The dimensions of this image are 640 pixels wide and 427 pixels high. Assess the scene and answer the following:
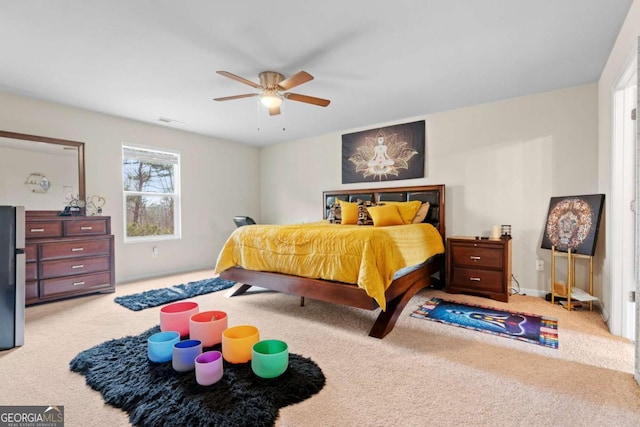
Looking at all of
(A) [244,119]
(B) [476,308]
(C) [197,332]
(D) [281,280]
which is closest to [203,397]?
(C) [197,332]

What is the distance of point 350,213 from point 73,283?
3526 mm

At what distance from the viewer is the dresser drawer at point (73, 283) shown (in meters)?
3.27

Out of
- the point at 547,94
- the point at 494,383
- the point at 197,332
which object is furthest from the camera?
the point at 547,94

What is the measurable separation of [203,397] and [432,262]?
295 centimetres

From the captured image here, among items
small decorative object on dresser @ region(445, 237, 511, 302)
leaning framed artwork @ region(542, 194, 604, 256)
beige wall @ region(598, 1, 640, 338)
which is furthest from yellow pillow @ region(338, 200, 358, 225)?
beige wall @ region(598, 1, 640, 338)

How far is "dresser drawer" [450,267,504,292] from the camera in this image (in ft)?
10.7

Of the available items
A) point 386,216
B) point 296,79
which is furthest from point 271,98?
point 386,216

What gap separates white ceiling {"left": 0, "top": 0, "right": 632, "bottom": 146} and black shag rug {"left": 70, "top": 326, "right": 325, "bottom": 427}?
2335 millimetres

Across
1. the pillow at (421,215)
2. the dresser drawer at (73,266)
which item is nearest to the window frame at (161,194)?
the dresser drawer at (73,266)

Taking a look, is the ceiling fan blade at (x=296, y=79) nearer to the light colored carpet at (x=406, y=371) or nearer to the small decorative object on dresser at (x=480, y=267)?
the light colored carpet at (x=406, y=371)

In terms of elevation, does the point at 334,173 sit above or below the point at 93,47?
below

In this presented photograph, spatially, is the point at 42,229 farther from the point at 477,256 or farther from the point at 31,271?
the point at 477,256

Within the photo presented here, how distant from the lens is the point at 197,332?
2008mm

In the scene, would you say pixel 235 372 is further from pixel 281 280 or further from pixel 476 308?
pixel 476 308
